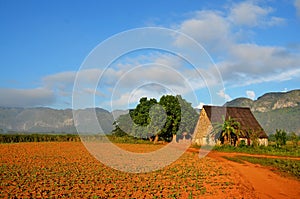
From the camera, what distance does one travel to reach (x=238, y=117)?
189 feet

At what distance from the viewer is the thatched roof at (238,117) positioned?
55.8m

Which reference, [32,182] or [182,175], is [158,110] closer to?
[182,175]

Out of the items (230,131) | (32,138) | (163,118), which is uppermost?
(163,118)

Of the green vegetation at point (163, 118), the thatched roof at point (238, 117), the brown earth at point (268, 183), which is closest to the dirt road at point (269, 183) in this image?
the brown earth at point (268, 183)

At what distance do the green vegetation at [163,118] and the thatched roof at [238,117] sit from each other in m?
7.00

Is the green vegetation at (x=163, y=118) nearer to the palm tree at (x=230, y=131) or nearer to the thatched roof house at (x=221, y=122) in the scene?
the thatched roof house at (x=221, y=122)

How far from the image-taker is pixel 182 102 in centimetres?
7094

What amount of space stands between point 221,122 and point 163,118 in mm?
10685

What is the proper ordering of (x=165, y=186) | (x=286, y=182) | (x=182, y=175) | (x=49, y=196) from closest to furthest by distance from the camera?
Answer: (x=49, y=196) < (x=165, y=186) < (x=286, y=182) < (x=182, y=175)

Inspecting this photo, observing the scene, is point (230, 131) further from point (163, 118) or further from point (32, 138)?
point (32, 138)

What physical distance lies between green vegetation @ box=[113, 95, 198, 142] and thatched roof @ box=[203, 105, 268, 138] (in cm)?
700

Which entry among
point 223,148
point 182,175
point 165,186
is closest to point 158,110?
point 223,148

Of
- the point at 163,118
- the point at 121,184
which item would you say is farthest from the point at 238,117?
the point at 121,184

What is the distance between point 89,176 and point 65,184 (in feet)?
9.51
